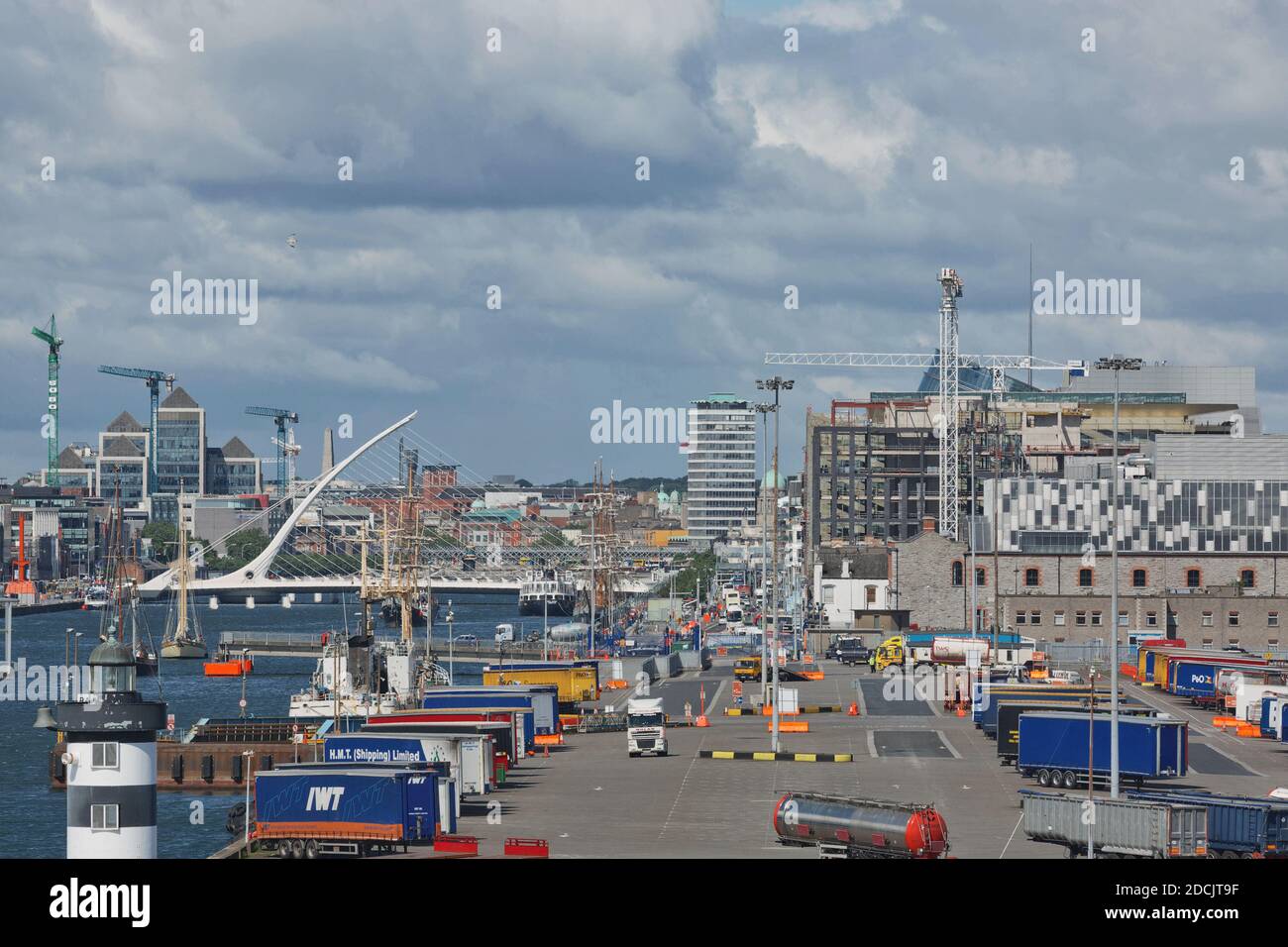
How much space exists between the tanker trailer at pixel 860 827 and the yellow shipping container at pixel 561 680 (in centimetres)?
5507

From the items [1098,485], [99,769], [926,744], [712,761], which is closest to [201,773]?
[712,761]

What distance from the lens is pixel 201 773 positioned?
86562mm

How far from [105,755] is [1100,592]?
12521 cm

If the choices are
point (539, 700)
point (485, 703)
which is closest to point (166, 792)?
point (485, 703)

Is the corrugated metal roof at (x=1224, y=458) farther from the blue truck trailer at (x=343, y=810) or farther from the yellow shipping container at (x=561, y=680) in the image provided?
the blue truck trailer at (x=343, y=810)

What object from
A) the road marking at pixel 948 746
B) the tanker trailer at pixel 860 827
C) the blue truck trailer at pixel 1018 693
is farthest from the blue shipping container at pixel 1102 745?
the tanker trailer at pixel 860 827

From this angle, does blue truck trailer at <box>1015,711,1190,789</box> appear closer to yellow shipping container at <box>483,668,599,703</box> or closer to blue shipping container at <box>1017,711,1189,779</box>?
blue shipping container at <box>1017,711,1189,779</box>

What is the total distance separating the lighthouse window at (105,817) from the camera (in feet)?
100

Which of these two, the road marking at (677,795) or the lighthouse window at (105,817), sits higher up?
the lighthouse window at (105,817)

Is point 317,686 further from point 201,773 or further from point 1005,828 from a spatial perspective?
point 1005,828

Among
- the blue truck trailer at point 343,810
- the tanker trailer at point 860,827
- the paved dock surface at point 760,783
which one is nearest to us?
the tanker trailer at point 860,827
